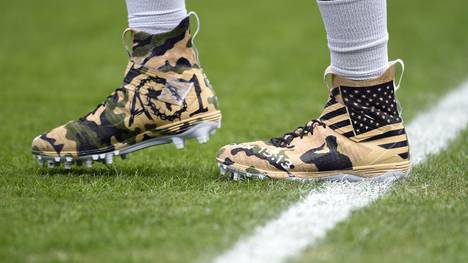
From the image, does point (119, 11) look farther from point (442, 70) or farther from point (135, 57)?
point (135, 57)

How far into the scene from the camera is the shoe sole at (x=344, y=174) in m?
2.53

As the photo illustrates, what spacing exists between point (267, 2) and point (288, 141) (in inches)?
294

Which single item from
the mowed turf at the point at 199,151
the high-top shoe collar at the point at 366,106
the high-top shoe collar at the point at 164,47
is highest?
the high-top shoe collar at the point at 164,47

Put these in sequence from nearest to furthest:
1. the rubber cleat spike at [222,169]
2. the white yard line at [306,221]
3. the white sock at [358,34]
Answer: the white yard line at [306,221]
the white sock at [358,34]
the rubber cleat spike at [222,169]

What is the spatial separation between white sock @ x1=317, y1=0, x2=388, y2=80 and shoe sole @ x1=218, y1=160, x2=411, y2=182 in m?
0.27

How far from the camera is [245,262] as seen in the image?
177cm

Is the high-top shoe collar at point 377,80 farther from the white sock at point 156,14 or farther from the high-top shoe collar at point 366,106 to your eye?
the white sock at point 156,14

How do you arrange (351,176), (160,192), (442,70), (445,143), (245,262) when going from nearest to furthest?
(245,262) → (160,192) → (351,176) → (445,143) → (442,70)

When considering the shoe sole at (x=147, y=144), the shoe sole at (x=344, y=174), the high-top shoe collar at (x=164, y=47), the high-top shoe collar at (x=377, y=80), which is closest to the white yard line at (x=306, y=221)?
the shoe sole at (x=344, y=174)

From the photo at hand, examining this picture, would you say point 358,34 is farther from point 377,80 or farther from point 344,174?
point 344,174

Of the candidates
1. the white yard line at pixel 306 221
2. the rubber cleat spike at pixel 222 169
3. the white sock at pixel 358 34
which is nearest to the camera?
the white yard line at pixel 306 221

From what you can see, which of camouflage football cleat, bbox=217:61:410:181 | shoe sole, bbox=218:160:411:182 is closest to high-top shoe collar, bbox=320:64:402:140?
camouflage football cleat, bbox=217:61:410:181

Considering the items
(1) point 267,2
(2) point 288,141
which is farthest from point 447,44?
(2) point 288,141

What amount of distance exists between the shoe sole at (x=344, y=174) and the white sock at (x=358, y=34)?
27 cm
